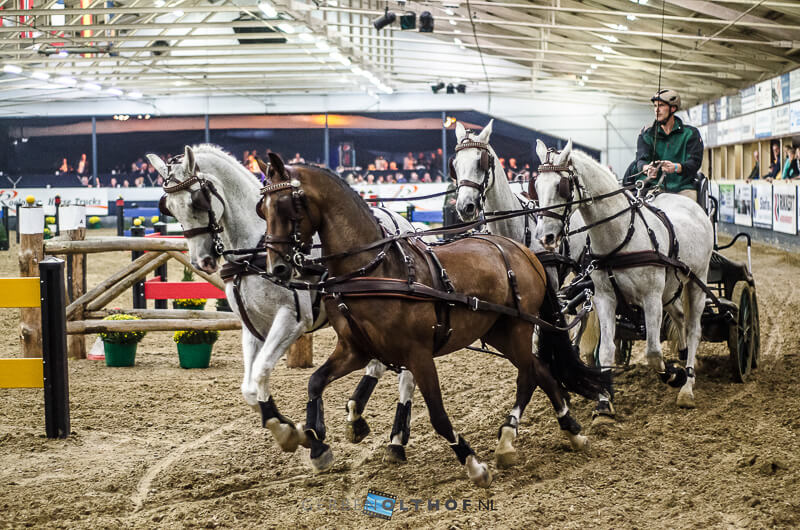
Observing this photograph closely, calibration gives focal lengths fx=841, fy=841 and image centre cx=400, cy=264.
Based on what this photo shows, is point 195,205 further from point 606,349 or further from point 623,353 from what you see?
point 623,353

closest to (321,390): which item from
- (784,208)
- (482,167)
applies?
(482,167)

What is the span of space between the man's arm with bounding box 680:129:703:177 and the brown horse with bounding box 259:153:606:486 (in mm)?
2564

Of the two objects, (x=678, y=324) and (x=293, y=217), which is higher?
(x=293, y=217)

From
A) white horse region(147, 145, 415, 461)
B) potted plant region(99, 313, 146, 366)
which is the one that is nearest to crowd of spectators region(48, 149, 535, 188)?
potted plant region(99, 313, 146, 366)

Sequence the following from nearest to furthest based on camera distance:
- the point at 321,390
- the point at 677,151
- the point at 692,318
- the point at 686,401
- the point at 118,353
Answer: the point at 321,390 < the point at 686,401 < the point at 692,318 < the point at 677,151 < the point at 118,353

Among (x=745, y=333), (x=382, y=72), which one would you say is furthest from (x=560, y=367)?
(x=382, y=72)

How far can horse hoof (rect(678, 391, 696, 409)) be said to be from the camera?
5.96 meters

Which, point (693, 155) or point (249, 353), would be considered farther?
point (693, 155)

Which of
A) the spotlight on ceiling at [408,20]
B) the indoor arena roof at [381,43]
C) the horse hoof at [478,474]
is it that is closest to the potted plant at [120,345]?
the horse hoof at [478,474]

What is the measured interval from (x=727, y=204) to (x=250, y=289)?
20884mm

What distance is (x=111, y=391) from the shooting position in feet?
22.8

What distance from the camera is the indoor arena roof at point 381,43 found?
16.3 m

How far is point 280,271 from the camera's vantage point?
392 cm

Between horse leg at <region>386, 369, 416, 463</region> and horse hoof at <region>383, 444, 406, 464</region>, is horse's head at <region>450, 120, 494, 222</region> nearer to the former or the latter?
horse leg at <region>386, 369, 416, 463</region>
